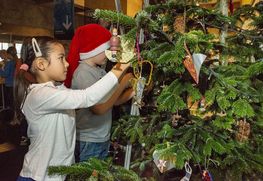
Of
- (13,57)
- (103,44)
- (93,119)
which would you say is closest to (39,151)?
(93,119)

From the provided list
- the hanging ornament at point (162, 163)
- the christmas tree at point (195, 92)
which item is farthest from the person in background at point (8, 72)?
the hanging ornament at point (162, 163)

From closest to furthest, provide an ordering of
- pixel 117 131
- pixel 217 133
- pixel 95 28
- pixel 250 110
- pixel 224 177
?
1. pixel 250 110
2. pixel 217 133
3. pixel 224 177
4. pixel 117 131
5. pixel 95 28

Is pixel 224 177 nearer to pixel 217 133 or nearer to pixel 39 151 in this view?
pixel 217 133

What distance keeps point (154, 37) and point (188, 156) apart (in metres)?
0.44

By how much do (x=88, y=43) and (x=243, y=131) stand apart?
835mm

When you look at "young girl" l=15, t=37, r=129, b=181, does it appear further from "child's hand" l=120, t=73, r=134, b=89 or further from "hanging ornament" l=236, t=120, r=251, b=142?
"hanging ornament" l=236, t=120, r=251, b=142

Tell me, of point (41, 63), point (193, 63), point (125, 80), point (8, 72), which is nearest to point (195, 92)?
point (193, 63)

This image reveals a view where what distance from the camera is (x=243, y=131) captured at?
112 cm

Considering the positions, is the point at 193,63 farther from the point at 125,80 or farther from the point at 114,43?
the point at 125,80

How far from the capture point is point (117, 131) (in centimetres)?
147

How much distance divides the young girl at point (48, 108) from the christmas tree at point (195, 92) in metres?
0.25

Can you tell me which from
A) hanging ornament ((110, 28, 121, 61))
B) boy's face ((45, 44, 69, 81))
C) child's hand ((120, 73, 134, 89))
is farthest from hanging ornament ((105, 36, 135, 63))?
boy's face ((45, 44, 69, 81))

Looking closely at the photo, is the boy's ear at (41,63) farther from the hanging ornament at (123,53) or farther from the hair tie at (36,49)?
the hanging ornament at (123,53)

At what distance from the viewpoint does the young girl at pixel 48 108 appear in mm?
1262
